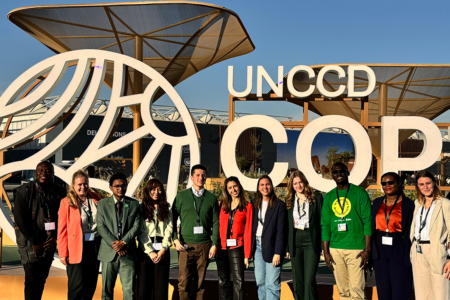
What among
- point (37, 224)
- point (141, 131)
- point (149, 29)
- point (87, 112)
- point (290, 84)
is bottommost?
point (37, 224)

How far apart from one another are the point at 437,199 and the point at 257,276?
2.07 metres

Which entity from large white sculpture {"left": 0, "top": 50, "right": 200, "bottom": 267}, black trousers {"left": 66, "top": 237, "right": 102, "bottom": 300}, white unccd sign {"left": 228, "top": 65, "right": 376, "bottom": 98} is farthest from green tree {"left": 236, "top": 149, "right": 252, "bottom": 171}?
black trousers {"left": 66, "top": 237, "right": 102, "bottom": 300}

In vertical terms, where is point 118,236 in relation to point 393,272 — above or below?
above

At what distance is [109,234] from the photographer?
192 inches

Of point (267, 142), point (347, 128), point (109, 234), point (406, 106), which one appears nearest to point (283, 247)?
point (109, 234)

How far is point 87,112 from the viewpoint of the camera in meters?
6.92

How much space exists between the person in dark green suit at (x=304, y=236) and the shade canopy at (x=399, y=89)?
19.8 ft

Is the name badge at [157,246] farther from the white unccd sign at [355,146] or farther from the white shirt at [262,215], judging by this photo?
the white unccd sign at [355,146]

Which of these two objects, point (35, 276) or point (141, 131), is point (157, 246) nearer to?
point (35, 276)

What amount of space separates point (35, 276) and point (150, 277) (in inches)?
49.4

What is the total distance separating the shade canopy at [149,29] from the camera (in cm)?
1011

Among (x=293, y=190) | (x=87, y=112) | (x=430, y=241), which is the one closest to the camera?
(x=430, y=241)

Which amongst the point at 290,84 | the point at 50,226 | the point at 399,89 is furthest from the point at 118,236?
the point at 399,89

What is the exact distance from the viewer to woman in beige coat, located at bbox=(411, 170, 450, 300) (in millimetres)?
4516
